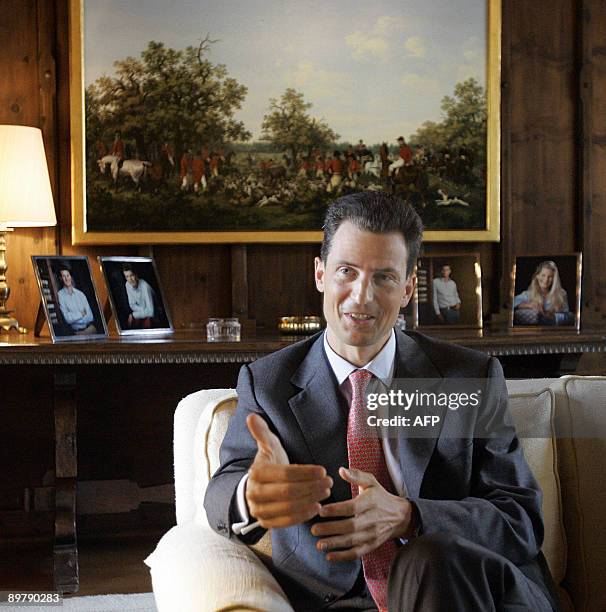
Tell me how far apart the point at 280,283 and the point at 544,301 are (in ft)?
3.60

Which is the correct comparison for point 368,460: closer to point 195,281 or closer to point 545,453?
point 545,453

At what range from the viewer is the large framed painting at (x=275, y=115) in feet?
12.1

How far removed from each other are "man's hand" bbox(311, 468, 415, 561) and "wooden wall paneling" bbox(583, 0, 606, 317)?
2.65 metres

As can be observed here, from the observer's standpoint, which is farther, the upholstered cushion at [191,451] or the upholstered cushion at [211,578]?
the upholstered cushion at [191,451]

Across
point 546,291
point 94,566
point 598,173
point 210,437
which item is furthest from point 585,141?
point 94,566

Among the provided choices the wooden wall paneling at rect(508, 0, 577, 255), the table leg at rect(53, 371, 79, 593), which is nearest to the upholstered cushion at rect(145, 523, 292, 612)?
the table leg at rect(53, 371, 79, 593)

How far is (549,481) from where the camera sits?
6.82 feet

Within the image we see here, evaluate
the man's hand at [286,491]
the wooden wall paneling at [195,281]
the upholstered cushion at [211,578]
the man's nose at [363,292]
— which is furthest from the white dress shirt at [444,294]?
the man's hand at [286,491]

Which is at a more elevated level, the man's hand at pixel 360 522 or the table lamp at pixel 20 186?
the table lamp at pixel 20 186

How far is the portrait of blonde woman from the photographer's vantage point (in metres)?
3.68

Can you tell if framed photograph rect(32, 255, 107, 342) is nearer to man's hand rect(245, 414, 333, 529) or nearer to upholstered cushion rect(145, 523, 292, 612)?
upholstered cushion rect(145, 523, 292, 612)

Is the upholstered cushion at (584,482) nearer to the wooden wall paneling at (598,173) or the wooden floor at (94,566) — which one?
the wooden floor at (94,566)

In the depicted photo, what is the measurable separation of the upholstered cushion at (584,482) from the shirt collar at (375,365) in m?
0.50

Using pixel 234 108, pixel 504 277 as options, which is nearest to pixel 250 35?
pixel 234 108
